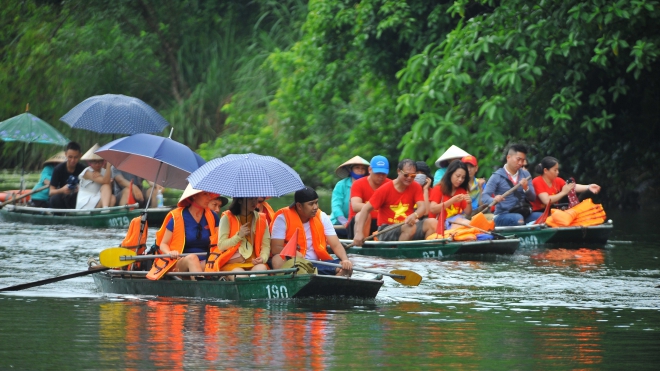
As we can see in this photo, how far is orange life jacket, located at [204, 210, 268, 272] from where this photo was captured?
1068 cm

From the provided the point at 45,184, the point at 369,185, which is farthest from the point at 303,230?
the point at 45,184

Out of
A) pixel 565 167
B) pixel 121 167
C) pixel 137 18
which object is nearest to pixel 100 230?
pixel 121 167

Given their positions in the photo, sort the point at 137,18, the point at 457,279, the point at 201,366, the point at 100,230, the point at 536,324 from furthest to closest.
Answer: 1. the point at 137,18
2. the point at 100,230
3. the point at 457,279
4. the point at 536,324
5. the point at 201,366

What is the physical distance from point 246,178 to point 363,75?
15.5 m

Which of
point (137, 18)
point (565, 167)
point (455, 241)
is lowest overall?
point (455, 241)

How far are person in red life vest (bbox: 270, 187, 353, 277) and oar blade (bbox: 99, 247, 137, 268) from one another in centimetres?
130

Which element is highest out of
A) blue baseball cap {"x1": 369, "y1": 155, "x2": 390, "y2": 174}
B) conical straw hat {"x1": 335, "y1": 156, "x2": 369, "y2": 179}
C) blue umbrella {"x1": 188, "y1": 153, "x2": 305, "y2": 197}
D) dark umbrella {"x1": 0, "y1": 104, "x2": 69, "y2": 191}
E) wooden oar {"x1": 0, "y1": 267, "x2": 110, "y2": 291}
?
dark umbrella {"x1": 0, "y1": 104, "x2": 69, "y2": 191}

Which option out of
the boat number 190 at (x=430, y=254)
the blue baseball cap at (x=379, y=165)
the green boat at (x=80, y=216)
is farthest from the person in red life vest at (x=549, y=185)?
the green boat at (x=80, y=216)

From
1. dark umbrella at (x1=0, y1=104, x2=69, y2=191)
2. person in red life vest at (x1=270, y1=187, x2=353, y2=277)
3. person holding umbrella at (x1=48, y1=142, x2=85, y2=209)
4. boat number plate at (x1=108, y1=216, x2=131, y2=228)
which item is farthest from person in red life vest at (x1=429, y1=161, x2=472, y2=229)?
dark umbrella at (x1=0, y1=104, x2=69, y2=191)

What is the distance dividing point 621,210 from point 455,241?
10067mm

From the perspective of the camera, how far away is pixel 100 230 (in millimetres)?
18875

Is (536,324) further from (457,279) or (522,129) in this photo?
(522,129)

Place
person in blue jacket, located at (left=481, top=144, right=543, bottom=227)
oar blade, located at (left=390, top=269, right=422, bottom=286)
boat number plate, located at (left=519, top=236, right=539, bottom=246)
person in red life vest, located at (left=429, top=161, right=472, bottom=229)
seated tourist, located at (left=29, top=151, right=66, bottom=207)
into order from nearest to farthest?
1. oar blade, located at (left=390, top=269, right=422, bottom=286)
2. person in red life vest, located at (left=429, top=161, right=472, bottom=229)
3. person in blue jacket, located at (left=481, top=144, right=543, bottom=227)
4. boat number plate, located at (left=519, top=236, right=539, bottom=246)
5. seated tourist, located at (left=29, top=151, right=66, bottom=207)

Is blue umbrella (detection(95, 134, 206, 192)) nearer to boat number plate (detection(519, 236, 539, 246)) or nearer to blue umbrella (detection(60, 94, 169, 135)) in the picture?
blue umbrella (detection(60, 94, 169, 135))
